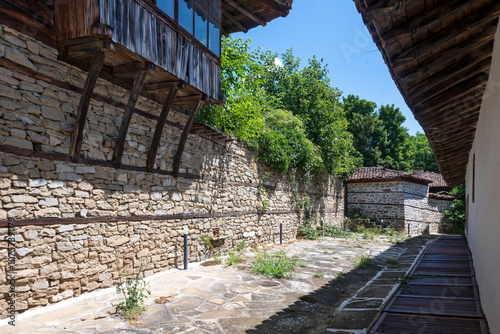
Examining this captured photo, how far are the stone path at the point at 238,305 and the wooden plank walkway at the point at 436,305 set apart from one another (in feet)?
0.84

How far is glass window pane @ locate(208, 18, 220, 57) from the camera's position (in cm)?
704

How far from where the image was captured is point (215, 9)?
23.9 ft

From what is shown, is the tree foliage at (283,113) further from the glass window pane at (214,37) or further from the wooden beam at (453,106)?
the wooden beam at (453,106)

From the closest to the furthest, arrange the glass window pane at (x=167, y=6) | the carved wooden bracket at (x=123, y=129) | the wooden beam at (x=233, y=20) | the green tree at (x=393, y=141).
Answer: the carved wooden bracket at (x=123, y=129)
the glass window pane at (x=167, y=6)
the wooden beam at (x=233, y=20)
the green tree at (x=393, y=141)

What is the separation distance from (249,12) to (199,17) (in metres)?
1.77

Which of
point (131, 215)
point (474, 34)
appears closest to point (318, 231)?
point (131, 215)

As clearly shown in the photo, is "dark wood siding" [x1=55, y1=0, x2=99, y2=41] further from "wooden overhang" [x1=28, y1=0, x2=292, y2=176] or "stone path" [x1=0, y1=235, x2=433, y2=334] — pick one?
"stone path" [x1=0, y1=235, x2=433, y2=334]

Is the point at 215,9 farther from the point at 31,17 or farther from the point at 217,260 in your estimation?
the point at 217,260

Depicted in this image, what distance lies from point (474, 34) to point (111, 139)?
500 cm

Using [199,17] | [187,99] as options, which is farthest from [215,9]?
[187,99]

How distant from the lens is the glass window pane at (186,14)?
20.1 ft

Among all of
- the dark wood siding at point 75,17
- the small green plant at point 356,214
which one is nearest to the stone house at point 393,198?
the small green plant at point 356,214

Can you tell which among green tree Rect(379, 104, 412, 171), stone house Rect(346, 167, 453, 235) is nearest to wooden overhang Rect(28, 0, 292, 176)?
stone house Rect(346, 167, 453, 235)

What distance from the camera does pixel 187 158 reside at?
7461 millimetres
